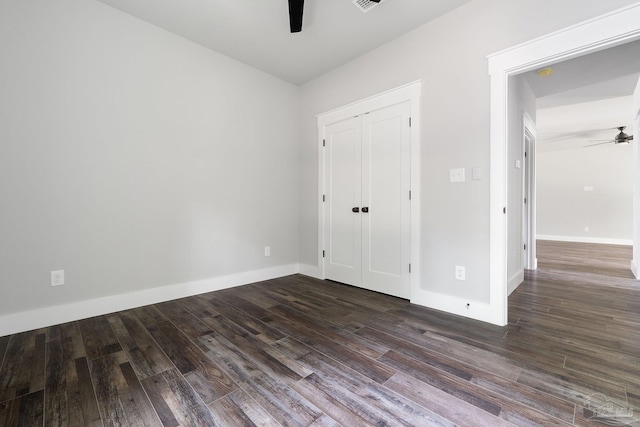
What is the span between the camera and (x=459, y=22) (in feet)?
8.23

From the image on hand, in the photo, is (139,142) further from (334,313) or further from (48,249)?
(334,313)

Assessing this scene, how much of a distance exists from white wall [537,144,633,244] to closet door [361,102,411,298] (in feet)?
26.4

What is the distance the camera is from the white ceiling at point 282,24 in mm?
2490

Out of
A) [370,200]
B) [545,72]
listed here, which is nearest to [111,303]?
[370,200]

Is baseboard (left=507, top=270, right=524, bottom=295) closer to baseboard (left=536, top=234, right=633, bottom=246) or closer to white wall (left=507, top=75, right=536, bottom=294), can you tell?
white wall (left=507, top=75, right=536, bottom=294)

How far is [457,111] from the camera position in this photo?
254cm

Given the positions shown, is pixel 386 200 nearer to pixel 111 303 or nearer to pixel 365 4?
pixel 365 4

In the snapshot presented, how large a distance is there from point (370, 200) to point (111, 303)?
287 cm

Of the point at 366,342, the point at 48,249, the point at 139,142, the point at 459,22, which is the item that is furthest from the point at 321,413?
the point at 459,22

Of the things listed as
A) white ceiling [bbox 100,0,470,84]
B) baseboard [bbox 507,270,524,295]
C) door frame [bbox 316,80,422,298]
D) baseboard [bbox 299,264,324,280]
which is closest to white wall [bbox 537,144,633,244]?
baseboard [bbox 507,270,524,295]

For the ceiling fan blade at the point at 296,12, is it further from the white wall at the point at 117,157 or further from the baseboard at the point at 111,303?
the baseboard at the point at 111,303

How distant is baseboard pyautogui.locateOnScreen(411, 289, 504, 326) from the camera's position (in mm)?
2359

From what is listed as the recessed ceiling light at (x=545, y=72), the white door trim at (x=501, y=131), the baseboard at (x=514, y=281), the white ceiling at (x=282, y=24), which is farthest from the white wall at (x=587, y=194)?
the white ceiling at (x=282, y=24)

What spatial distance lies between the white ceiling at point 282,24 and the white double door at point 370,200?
0.78 meters
